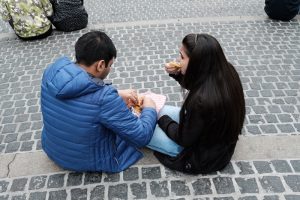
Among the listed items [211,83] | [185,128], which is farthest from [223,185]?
[211,83]

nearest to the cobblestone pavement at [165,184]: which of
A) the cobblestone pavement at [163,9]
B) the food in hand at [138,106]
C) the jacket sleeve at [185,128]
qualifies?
the jacket sleeve at [185,128]

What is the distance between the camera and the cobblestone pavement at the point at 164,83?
10.4 feet

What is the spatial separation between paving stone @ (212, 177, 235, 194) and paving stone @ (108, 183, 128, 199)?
83cm

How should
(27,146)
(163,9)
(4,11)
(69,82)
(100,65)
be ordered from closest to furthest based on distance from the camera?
(69,82)
(100,65)
(27,146)
(4,11)
(163,9)

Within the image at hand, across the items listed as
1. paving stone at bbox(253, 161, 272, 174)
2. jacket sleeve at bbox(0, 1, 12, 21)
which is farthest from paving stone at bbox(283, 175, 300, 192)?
jacket sleeve at bbox(0, 1, 12, 21)

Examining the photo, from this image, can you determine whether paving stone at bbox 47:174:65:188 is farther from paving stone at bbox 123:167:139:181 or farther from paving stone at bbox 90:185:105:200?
paving stone at bbox 123:167:139:181

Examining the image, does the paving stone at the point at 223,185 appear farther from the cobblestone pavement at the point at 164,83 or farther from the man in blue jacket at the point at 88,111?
the man in blue jacket at the point at 88,111

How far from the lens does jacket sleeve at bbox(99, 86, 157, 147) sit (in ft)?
8.82

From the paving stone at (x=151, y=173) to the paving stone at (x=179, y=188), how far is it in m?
0.18

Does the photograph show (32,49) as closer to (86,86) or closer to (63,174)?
(63,174)

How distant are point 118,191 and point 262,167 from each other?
A: 1408mm

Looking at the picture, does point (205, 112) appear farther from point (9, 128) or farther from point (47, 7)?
point (47, 7)

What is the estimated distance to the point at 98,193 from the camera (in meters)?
3.14

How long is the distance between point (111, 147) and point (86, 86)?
773 millimetres
